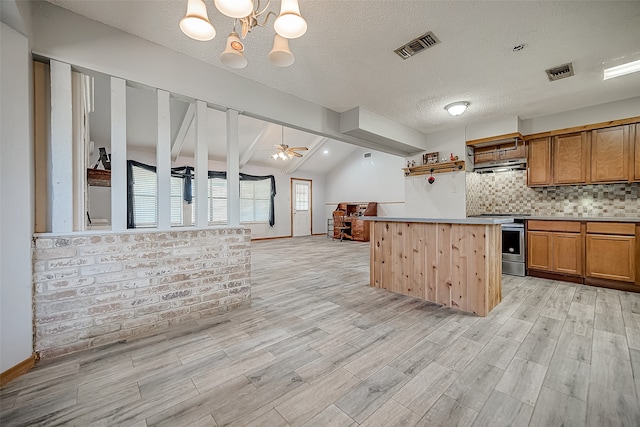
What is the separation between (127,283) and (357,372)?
197 centimetres

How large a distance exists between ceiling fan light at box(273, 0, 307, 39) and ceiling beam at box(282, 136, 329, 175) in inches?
271

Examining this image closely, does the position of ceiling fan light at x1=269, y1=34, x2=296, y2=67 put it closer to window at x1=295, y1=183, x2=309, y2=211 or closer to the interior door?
the interior door

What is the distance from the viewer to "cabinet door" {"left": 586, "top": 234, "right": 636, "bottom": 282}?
10.6 feet

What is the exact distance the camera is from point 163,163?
232 cm

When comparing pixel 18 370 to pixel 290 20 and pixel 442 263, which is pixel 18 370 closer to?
pixel 290 20

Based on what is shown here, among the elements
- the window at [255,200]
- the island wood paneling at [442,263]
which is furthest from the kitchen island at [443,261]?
the window at [255,200]

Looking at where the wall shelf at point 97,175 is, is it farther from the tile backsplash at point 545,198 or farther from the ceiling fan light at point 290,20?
the tile backsplash at point 545,198

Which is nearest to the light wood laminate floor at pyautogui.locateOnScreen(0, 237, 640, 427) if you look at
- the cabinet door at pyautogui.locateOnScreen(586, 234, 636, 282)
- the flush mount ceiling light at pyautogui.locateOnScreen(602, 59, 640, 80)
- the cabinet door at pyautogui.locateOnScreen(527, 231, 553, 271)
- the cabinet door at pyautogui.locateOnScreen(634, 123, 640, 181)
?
the cabinet door at pyautogui.locateOnScreen(586, 234, 636, 282)

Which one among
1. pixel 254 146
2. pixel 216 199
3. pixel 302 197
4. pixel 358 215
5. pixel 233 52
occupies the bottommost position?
pixel 358 215

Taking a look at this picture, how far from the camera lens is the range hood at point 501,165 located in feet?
14.3

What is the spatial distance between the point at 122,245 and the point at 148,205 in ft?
18.9

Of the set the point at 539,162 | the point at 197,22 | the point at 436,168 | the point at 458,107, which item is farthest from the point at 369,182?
the point at 197,22

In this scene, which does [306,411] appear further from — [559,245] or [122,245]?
[559,245]

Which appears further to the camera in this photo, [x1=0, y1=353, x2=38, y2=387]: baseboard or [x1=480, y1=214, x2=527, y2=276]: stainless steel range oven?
[x1=480, y1=214, x2=527, y2=276]: stainless steel range oven
